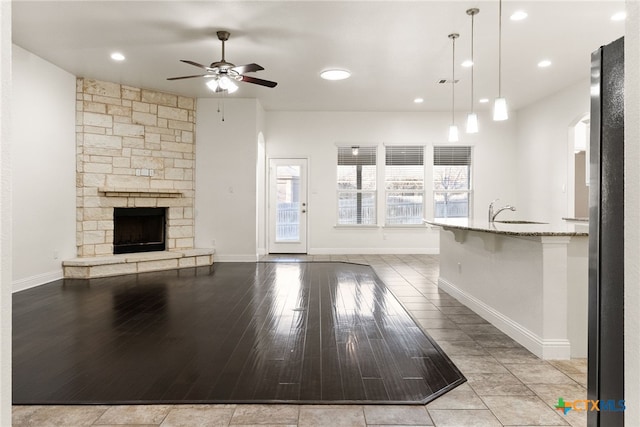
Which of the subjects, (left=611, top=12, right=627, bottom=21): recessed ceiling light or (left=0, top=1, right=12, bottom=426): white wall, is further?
(left=611, top=12, right=627, bottom=21): recessed ceiling light

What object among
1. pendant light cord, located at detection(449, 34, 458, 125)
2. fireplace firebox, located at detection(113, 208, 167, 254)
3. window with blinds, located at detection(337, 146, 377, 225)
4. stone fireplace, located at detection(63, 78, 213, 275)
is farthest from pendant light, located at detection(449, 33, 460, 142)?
fireplace firebox, located at detection(113, 208, 167, 254)

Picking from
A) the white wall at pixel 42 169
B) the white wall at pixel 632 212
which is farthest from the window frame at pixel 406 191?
the white wall at pixel 632 212

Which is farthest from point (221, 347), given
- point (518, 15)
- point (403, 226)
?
point (403, 226)

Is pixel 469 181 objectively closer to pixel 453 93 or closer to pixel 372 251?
pixel 453 93

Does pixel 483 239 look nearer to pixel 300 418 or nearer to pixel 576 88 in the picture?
pixel 300 418

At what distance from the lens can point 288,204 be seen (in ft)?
27.5

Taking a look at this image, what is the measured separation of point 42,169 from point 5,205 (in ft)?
17.4

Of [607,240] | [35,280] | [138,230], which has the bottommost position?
[35,280]

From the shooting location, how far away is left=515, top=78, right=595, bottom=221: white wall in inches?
254

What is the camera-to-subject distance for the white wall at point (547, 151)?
646 cm

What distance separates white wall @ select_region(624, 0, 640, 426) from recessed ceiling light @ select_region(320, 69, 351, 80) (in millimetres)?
5109

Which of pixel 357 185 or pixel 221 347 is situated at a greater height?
pixel 357 185

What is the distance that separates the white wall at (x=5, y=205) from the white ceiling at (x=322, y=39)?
3360mm

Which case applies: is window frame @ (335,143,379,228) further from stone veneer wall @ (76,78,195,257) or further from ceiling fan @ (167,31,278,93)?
ceiling fan @ (167,31,278,93)
